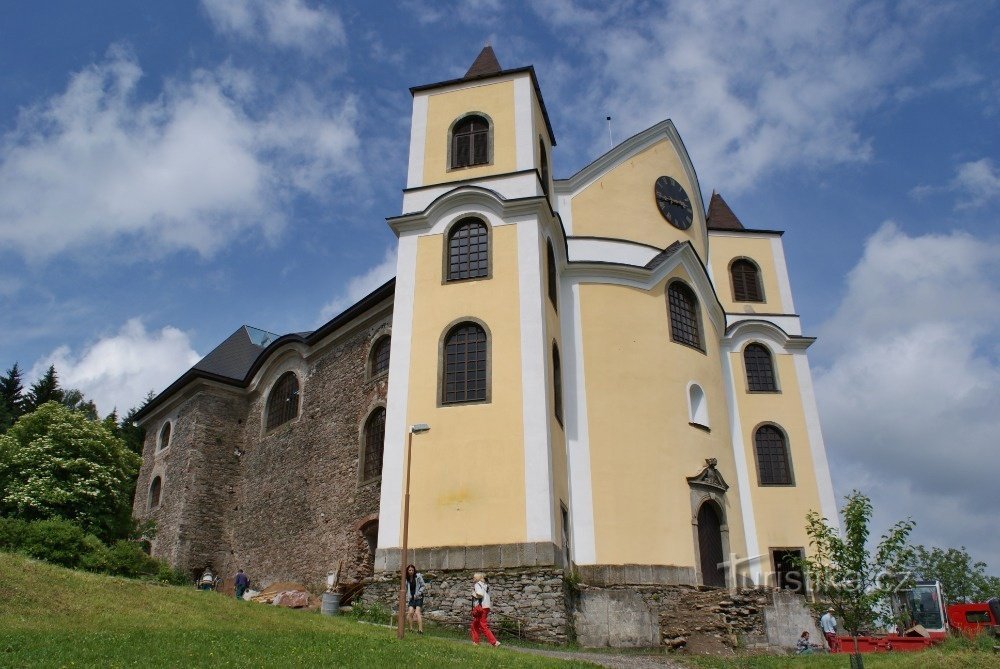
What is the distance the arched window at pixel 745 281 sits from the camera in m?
29.2

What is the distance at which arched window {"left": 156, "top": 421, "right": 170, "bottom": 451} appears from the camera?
32938 millimetres

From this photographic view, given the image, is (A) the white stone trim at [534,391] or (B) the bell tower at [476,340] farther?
(B) the bell tower at [476,340]

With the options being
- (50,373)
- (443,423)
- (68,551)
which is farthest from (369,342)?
(50,373)

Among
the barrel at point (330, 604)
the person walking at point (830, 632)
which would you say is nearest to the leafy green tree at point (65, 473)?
the barrel at point (330, 604)

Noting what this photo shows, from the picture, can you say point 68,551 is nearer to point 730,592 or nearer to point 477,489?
point 477,489

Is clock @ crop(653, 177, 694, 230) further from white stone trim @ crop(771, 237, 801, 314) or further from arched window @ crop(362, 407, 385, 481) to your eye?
arched window @ crop(362, 407, 385, 481)

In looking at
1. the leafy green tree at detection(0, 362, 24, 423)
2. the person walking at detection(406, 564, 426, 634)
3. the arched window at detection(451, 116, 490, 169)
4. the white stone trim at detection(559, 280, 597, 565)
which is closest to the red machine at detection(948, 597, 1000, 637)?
the white stone trim at detection(559, 280, 597, 565)

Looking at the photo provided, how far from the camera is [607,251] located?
2366 centimetres

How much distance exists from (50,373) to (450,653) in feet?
143

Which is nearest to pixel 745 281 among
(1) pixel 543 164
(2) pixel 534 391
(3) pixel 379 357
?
(1) pixel 543 164

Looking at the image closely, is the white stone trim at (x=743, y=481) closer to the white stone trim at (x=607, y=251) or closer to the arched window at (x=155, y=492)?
the white stone trim at (x=607, y=251)

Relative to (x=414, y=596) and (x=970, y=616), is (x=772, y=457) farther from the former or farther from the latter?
(x=414, y=596)

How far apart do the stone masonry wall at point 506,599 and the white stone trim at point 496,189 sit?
924 cm

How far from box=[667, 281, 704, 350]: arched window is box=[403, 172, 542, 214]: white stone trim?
17.5 ft
